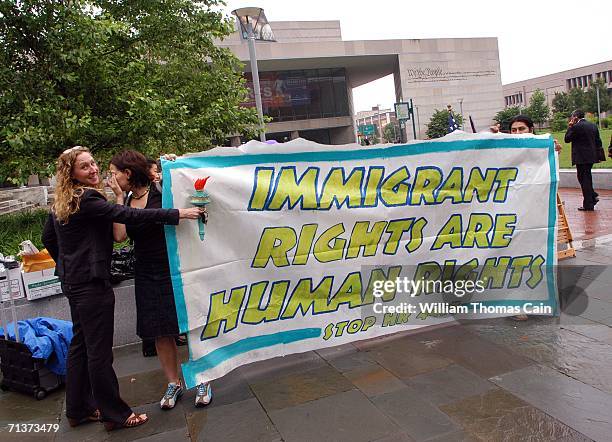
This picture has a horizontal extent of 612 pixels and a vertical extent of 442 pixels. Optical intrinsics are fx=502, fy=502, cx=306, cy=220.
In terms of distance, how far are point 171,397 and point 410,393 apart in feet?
5.53

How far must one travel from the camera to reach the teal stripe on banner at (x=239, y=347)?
3479mm

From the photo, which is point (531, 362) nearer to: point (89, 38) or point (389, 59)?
point (89, 38)

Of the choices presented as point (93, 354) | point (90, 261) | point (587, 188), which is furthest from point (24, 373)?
point (587, 188)

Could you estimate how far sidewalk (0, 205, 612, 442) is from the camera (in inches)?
118

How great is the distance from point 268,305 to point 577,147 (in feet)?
26.8

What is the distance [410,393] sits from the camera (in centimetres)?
345

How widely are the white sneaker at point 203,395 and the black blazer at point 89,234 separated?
105 centimetres

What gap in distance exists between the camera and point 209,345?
3.56 meters

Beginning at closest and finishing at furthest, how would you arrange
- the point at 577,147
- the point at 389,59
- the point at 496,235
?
Answer: the point at 496,235 → the point at 577,147 → the point at 389,59

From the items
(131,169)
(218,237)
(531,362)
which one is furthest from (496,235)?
(131,169)

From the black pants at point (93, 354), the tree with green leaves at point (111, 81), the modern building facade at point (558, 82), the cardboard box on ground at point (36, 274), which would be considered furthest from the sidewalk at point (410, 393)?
the modern building facade at point (558, 82)

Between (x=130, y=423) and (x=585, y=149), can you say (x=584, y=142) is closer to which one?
(x=585, y=149)

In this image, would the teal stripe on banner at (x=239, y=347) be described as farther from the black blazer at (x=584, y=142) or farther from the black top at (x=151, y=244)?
the black blazer at (x=584, y=142)

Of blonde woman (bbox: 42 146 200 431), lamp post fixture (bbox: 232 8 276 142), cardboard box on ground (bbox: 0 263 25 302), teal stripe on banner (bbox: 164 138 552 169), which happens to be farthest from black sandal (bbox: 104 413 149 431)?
lamp post fixture (bbox: 232 8 276 142)
